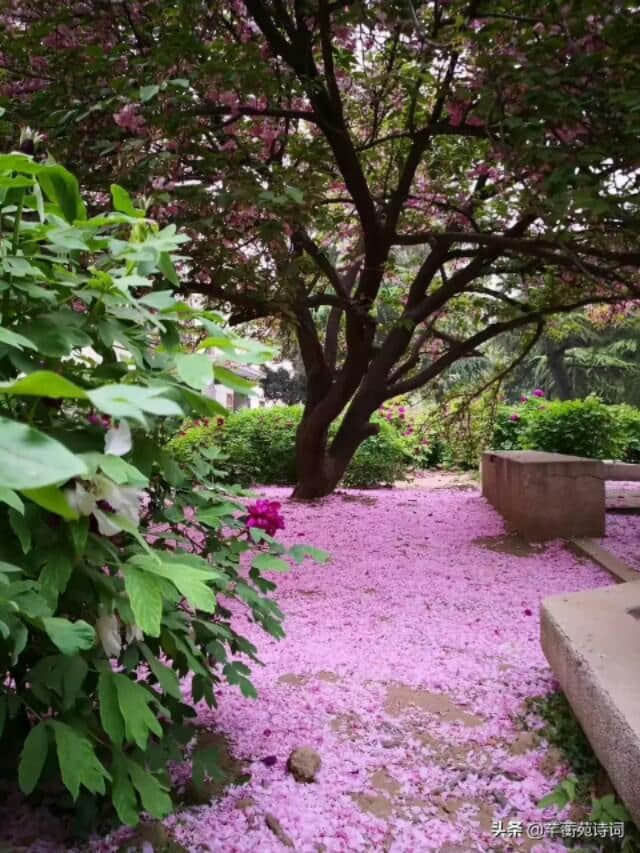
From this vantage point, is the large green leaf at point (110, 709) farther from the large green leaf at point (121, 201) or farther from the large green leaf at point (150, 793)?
the large green leaf at point (121, 201)

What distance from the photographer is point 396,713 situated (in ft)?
8.06

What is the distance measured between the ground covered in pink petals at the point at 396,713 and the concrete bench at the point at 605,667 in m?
0.29

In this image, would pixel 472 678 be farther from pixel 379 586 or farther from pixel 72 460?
pixel 72 460

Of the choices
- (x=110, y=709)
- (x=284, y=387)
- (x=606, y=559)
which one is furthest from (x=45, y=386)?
(x=284, y=387)

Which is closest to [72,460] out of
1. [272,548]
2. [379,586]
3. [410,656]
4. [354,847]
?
[272,548]

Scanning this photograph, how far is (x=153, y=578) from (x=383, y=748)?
1.58m

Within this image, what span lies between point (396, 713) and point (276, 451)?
7.60m

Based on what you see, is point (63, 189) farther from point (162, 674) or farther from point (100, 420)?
point (162, 674)

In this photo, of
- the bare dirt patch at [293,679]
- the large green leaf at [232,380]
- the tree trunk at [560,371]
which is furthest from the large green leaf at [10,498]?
the tree trunk at [560,371]

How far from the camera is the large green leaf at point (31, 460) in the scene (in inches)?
16.4

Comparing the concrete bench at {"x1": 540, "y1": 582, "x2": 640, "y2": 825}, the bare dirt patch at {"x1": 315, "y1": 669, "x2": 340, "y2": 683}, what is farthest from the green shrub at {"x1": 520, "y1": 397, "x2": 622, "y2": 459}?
the bare dirt patch at {"x1": 315, "y1": 669, "x2": 340, "y2": 683}

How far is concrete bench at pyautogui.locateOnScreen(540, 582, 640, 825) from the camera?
1.54 meters

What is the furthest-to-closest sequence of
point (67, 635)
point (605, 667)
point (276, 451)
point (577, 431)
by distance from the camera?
point (276, 451)
point (577, 431)
point (605, 667)
point (67, 635)

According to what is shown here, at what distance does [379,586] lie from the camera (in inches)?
168
